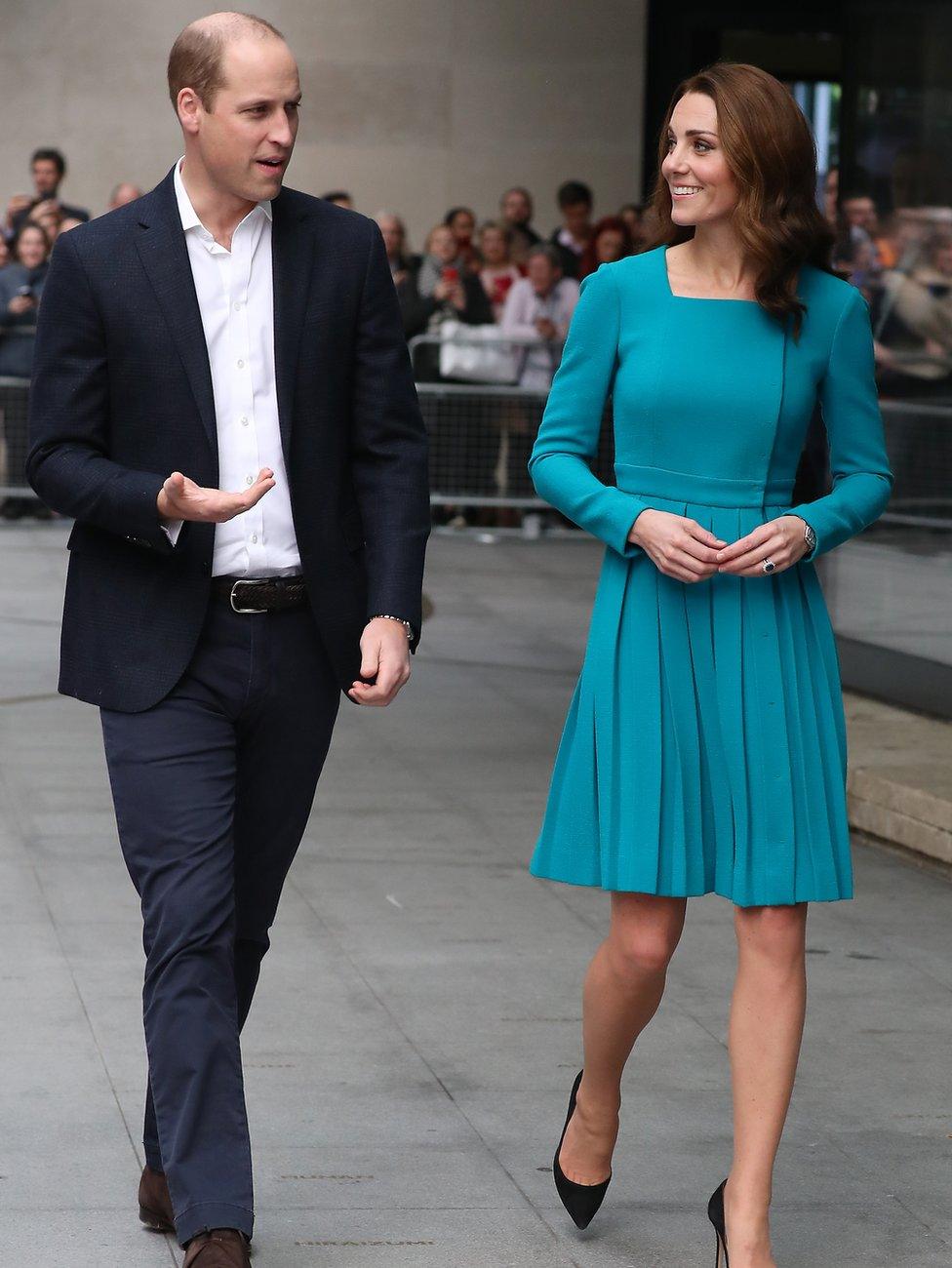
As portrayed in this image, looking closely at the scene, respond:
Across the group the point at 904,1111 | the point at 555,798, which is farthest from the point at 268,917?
the point at 904,1111

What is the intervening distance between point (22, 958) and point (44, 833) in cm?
138

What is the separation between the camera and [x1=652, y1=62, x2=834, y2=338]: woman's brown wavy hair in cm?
361

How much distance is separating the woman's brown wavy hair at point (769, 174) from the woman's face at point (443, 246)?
41.7ft

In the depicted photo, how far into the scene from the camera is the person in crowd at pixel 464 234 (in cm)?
1700

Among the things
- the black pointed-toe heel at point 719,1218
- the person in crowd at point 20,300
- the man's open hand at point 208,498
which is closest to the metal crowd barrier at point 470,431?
the person in crowd at point 20,300

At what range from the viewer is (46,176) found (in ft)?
57.9

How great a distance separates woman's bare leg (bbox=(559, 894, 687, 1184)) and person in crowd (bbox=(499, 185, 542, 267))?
1377cm

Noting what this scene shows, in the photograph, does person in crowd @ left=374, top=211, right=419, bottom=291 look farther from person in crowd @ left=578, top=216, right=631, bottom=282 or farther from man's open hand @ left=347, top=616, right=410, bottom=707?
man's open hand @ left=347, top=616, right=410, bottom=707

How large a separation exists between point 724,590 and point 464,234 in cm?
1405

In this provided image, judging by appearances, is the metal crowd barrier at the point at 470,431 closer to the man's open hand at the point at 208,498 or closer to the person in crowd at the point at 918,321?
the person in crowd at the point at 918,321

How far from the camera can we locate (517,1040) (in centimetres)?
499

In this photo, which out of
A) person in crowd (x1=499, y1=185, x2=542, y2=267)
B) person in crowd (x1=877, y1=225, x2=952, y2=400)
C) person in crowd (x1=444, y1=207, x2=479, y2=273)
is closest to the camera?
person in crowd (x1=877, y1=225, x2=952, y2=400)

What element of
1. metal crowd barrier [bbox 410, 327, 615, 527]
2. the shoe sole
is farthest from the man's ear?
metal crowd barrier [bbox 410, 327, 615, 527]

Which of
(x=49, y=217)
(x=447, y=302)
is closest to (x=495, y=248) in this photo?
(x=447, y=302)
